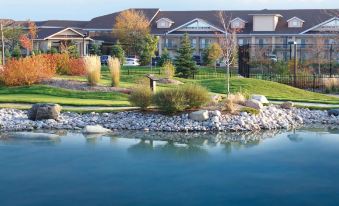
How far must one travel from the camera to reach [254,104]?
16484 millimetres

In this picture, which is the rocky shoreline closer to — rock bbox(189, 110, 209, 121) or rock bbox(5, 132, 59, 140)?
rock bbox(189, 110, 209, 121)

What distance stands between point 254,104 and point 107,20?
135 ft

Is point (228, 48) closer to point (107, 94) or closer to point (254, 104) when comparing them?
point (107, 94)

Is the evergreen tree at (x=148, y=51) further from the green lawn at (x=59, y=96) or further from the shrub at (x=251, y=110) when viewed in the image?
the shrub at (x=251, y=110)

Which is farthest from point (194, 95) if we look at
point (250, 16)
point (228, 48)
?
point (250, 16)

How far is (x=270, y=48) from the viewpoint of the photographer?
1753 inches

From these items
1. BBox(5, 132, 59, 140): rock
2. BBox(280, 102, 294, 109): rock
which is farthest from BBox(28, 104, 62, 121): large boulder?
BBox(280, 102, 294, 109): rock

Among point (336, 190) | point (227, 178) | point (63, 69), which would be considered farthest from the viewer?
point (63, 69)

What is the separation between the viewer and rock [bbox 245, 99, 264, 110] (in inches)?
646

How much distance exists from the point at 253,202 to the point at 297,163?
300cm

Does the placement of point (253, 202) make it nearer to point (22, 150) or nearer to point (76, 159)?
point (76, 159)

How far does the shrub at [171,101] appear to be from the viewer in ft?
50.4

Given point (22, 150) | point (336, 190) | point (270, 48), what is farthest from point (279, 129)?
point (270, 48)

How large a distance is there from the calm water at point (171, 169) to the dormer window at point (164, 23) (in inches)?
1535
